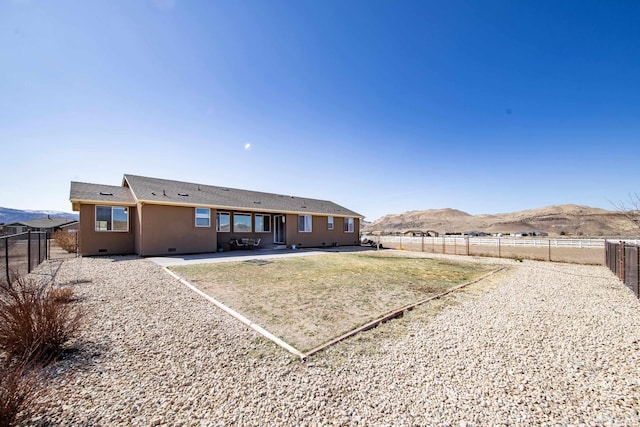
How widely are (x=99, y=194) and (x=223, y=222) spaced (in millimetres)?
6243

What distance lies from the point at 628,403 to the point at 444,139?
64.8ft

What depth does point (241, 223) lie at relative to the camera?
651 inches

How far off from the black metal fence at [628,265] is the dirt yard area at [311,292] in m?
3.60

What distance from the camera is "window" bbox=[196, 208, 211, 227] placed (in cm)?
1423

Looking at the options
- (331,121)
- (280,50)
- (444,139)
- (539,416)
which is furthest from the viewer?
(444,139)

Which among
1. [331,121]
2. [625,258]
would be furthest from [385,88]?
[625,258]

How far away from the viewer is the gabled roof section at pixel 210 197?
13219 millimetres

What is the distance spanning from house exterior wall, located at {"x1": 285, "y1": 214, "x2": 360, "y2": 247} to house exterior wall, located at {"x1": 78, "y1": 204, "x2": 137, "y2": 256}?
29.7ft

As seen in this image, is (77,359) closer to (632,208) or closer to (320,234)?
(632,208)

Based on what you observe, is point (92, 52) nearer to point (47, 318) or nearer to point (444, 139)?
point (47, 318)

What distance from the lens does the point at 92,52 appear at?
28.0 feet

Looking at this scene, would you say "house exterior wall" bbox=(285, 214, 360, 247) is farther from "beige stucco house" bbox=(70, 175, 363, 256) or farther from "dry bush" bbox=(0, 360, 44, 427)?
"dry bush" bbox=(0, 360, 44, 427)

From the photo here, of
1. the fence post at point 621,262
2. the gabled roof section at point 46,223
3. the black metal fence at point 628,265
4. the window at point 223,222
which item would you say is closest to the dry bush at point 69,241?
the window at point 223,222

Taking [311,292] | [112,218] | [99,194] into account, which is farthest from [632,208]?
[99,194]
